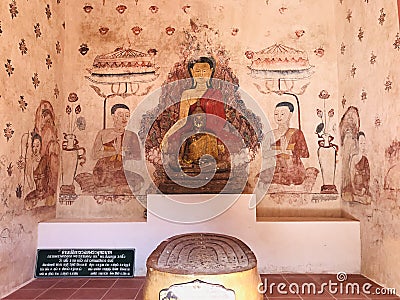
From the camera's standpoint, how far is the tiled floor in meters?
3.31

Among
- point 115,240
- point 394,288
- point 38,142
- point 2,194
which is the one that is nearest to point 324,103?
point 394,288

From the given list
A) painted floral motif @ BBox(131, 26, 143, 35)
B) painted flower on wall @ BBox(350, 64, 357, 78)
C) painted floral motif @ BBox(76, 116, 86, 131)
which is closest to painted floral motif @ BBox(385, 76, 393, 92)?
painted flower on wall @ BBox(350, 64, 357, 78)

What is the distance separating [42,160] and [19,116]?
0.74 m

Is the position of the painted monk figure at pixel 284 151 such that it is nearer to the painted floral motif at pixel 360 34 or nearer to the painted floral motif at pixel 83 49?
the painted floral motif at pixel 360 34

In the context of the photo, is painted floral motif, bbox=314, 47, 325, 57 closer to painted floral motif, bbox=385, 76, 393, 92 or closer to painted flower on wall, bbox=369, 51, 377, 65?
painted flower on wall, bbox=369, 51, 377, 65

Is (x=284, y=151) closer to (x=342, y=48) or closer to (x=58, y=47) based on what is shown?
(x=342, y=48)

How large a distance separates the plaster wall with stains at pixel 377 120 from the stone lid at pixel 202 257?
6.48 feet

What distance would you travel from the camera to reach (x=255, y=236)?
4.12 m

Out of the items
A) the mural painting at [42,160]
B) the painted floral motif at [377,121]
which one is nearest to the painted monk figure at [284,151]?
the painted floral motif at [377,121]

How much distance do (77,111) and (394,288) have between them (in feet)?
14.4

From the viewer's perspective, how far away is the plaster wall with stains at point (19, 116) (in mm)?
3416

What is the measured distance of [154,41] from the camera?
16.4ft

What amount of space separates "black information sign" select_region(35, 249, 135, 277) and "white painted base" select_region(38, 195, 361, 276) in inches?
2.8

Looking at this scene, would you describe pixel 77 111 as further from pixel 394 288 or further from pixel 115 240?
pixel 394 288
